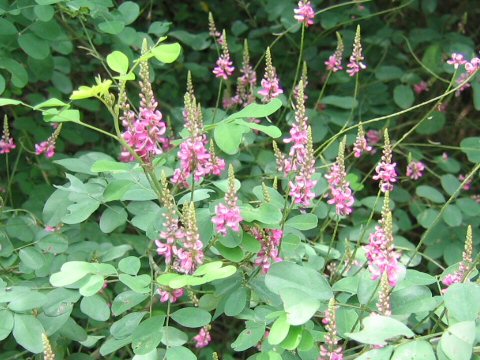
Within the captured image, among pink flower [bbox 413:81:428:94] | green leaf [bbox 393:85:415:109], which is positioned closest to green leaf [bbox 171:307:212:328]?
green leaf [bbox 393:85:415:109]

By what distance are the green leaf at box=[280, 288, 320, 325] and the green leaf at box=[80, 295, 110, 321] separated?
0.45 meters

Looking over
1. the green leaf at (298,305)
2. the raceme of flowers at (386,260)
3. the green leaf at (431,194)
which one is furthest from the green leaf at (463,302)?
the green leaf at (431,194)

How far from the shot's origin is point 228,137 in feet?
5.15

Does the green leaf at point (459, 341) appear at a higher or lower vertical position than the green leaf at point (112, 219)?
higher

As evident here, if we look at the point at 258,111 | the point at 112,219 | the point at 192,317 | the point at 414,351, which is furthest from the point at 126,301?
the point at 414,351

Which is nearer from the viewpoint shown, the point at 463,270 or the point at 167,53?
the point at 167,53

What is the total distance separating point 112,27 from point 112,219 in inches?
31.7

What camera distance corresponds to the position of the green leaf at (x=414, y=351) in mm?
1286

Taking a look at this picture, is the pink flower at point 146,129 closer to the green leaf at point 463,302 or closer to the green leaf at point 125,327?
the green leaf at point 125,327

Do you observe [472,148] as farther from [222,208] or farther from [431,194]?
[222,208]

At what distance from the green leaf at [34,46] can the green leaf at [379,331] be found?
1509 millimetres

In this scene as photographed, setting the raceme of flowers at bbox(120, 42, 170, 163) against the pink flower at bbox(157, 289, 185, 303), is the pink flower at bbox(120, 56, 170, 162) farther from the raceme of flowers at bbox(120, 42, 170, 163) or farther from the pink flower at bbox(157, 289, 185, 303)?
the pink flower at bbox(157, 289, 185, 303)

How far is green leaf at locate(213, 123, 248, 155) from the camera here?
1.57 metres

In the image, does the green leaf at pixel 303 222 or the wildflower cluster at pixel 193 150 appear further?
the green leaf at pixel 303 222
